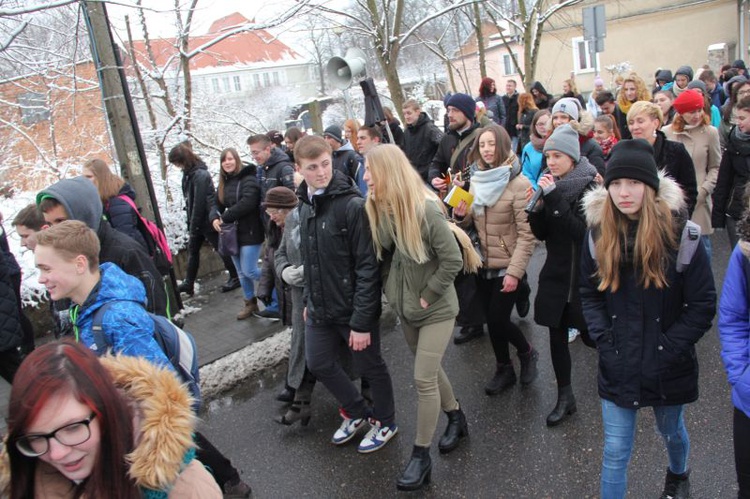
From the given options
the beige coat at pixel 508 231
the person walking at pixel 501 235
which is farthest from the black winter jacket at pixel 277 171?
the beige coat at pixel 508 231

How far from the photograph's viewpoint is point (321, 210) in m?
3.60

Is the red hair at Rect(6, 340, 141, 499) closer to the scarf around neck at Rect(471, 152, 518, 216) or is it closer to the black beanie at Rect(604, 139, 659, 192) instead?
the black beanie at Rect(604, 139, 659, 192)

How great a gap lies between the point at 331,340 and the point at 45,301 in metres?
4.85

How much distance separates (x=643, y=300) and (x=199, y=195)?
5.96 m

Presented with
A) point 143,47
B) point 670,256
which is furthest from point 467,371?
point 143,47

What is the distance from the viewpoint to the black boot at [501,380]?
4.36 m

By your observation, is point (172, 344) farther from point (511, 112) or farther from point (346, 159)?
point (511, 112)

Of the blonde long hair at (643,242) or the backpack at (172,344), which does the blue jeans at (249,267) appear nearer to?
the backpack at (172,344)

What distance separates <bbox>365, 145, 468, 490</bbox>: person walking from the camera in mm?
3357

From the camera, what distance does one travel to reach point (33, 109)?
398 inches

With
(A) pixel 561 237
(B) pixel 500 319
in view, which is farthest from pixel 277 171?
(A) pixel 561 237

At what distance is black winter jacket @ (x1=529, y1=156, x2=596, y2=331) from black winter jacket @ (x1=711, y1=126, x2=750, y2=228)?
1.66 meters

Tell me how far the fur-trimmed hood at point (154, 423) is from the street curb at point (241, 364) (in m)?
3.45

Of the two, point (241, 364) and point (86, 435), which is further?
point (241, 364)
